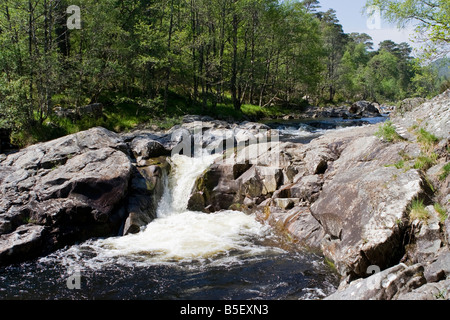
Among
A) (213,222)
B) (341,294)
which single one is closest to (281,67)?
(213,222)

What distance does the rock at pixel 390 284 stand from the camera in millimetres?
5445

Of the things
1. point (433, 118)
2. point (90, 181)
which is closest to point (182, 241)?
point (90, 181)

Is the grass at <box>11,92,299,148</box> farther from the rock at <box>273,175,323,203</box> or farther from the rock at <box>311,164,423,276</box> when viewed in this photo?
the rock at <box>311,164,423,276</box>

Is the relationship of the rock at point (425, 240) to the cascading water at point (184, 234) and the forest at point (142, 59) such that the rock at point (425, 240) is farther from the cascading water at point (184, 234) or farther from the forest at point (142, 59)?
the forest at point (142, 59)

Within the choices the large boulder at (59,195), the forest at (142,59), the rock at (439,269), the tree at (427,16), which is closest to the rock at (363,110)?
the forest at (142,59)

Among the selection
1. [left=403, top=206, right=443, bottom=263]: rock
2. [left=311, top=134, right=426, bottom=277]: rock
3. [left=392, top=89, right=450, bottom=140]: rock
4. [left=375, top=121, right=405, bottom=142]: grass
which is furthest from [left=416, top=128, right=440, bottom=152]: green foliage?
[left=403, top=206, right=443, bottom=263]: rock

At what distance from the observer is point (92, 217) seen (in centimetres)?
1183

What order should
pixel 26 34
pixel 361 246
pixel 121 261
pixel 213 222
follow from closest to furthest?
1. pixel 361 246
2. pixel 121 261
3. pixel 213 222
4. pixel 26 34

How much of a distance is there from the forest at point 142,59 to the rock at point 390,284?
9.93 meters

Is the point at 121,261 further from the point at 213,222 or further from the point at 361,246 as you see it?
the point at 361,246

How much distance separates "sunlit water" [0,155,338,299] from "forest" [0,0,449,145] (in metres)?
9.37

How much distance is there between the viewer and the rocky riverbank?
713 centimetres
